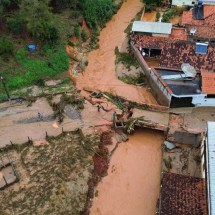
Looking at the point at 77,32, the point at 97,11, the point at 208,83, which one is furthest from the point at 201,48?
the point at 97,11

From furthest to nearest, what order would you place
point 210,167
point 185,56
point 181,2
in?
point 181,2 → point 185,56 → point 210,167

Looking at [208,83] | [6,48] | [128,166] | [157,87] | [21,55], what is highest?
[6,48]

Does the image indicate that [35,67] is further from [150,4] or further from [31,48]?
[150,4]

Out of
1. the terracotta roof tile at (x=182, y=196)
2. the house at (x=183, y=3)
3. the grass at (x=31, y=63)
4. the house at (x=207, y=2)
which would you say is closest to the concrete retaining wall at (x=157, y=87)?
the grass at (x=31, y=63)

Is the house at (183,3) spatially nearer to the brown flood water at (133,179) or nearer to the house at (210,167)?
the brown flood water at (133,179)

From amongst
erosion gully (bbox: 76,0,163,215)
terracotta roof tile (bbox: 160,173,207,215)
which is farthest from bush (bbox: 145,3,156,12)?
terracotta roof tile (bbox: 160,173,207,215)

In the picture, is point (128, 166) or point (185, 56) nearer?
point (128, 166)

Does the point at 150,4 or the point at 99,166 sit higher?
the point at 150,4
